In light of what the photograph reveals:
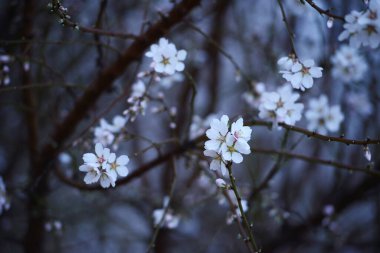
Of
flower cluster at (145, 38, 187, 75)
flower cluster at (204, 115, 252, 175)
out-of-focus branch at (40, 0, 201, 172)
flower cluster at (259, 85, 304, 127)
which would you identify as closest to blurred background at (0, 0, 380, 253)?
out-of-focus branch at (40, 0, 201, 172)

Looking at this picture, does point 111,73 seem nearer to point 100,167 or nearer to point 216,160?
point 100,167

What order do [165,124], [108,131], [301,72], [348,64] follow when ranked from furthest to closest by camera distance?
[165,124] → [348,64] → [108,131] → [301,72]

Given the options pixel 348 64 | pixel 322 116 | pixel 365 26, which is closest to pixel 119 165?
pixel 365 26

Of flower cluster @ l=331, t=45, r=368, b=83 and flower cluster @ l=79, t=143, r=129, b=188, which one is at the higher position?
flower cluster @ l=331, t=45, r=368, b=83

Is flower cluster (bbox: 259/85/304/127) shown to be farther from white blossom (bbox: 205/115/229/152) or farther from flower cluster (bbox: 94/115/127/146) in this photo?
flower cluster (bbox: 94/115/127/146)

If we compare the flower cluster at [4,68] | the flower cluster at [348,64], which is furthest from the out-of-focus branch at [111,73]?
the flower cluster at [348,64]

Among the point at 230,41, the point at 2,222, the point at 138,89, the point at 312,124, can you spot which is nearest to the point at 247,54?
the point at 230,41

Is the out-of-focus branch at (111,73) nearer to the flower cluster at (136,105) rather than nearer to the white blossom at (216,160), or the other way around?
the flower cluster at (136,105)
